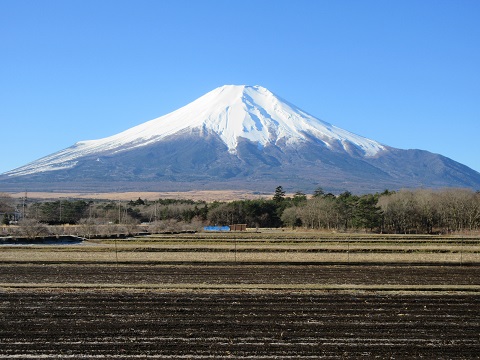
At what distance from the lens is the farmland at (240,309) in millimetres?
13523

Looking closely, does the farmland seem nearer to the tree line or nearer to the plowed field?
the plowed field

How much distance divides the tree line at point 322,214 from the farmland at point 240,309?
42274 millimetres

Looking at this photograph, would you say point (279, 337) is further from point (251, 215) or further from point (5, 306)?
point (251, 215)

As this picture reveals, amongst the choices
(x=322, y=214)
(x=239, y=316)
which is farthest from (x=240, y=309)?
(x=322, y=214)

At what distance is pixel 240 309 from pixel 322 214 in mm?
63816

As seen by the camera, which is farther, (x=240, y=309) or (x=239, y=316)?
(x=240, y=309)

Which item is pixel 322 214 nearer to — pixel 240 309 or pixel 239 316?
pixel 240 309

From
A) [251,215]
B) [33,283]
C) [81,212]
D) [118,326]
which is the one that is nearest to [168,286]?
[33,283]

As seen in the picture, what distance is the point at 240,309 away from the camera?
1756 cm

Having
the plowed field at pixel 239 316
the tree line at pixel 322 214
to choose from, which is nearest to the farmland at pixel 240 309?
the plowed field at pixel 239 316

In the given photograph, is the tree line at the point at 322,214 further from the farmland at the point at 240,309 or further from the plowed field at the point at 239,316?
the plowed field at the point at 239,316

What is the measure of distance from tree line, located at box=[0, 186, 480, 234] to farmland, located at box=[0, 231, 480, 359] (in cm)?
4227

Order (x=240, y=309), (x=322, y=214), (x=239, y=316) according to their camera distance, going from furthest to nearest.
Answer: (x=322, y=214) → (x=240, y=309) → (x=239, y=316)

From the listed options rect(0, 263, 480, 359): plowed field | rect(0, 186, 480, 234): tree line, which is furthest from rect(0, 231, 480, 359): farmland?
rect(0, 186, 480, 234): tree line
